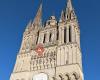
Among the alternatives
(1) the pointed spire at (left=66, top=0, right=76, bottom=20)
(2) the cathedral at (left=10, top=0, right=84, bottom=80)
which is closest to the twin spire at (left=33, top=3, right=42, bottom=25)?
(2) the cathedral at (left=10, top=0, right=84, bottom=80)

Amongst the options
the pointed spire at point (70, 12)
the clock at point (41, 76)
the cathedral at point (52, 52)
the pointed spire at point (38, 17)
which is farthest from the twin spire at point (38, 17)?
the clock at point (41, 76)

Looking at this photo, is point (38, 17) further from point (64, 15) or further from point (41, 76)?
point (41, 76)

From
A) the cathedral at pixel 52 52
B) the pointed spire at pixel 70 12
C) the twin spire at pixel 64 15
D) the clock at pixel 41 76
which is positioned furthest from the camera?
the twin spire at pixel 64 15

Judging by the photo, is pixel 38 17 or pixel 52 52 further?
pixel 38 17

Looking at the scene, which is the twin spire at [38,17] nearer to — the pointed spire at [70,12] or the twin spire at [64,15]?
the twin spire at [64,15]

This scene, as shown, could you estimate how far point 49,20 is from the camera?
1780 inches

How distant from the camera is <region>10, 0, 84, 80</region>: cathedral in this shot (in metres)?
34.7

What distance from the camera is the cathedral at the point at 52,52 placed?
34.7 metres

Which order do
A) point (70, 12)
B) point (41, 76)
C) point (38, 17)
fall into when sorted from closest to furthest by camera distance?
point (41, 76), point (70, 12), point (38, 17)

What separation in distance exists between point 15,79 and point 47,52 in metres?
6.74

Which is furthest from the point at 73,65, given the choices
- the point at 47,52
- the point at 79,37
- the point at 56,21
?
the point at 56,21

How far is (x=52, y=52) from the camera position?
1485 inches

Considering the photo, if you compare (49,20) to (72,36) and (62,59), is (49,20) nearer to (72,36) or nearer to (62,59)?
(72,36)

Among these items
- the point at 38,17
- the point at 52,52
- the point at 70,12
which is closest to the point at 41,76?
the point at 52,52
